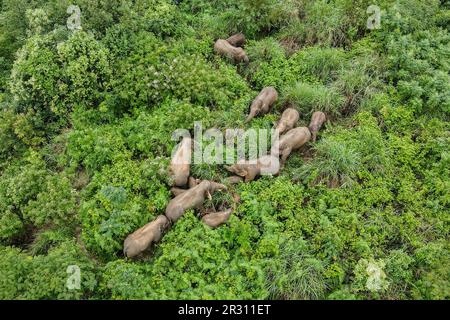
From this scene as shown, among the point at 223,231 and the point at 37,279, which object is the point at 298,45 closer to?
the point at 223,231

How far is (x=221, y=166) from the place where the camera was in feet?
21.0

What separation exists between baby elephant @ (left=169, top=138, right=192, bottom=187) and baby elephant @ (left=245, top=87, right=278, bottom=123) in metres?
1.35

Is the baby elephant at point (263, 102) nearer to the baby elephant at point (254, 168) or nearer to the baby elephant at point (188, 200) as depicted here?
the baby elephant at point (254, 168)

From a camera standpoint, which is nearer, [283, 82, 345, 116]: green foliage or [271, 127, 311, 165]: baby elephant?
[271, 127, 311, 165]: baby elephant

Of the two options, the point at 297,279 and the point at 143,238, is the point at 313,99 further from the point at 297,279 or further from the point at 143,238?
the point at 143,238

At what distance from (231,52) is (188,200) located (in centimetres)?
346

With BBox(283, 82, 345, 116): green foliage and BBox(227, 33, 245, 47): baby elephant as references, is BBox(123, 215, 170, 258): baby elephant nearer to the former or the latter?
BBox(283, 82, 345, 116): green foliage

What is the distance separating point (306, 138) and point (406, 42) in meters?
2.88

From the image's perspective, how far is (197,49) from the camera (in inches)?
318

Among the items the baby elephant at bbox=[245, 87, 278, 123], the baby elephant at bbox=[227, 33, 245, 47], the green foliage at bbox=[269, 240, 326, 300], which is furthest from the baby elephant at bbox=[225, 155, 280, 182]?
the baby elephant at bbox=[227, 33, 245, 47]

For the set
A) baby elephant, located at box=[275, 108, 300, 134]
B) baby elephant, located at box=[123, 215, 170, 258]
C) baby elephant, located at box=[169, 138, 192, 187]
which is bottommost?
baby elephant, located at box=[123, 215, 170, 258]

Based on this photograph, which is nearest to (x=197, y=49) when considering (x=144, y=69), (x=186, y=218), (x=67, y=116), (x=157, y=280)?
(x=144, y=69)

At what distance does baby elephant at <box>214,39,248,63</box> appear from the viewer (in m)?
7.95

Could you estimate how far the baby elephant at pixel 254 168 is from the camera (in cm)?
621
